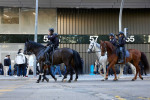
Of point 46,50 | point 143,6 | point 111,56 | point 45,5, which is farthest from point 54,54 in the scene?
point 143,6

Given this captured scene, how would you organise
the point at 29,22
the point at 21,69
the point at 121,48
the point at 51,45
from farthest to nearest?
the point at 29,22, the point at 21,69, the point at 121,48, the point at 51,45

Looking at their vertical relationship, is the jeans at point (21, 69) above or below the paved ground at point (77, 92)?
above

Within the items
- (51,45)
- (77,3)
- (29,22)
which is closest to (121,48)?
(51,45)

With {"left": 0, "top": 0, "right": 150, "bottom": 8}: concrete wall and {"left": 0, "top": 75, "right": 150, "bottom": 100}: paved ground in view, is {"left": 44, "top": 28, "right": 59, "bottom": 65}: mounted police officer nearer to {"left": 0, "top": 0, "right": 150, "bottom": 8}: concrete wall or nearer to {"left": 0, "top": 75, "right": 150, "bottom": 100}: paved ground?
{"left": 0, "top": 75, "right": 150, "bottom": 100}: paved ground

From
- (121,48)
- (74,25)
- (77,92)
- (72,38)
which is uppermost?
(74,25)

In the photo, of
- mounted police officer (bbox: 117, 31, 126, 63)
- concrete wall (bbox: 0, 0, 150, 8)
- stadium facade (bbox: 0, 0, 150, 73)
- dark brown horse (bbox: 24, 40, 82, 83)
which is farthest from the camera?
stadium facade (bbox: 0, 0, 150, 73)

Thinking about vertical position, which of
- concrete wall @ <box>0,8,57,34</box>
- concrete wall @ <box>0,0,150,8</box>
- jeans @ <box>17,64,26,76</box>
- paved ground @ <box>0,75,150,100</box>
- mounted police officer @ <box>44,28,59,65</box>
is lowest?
paved ground @ <box>0,75,150,100</box>

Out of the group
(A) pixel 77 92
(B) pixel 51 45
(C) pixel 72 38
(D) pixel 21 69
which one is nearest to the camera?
(A) pixel 77 92

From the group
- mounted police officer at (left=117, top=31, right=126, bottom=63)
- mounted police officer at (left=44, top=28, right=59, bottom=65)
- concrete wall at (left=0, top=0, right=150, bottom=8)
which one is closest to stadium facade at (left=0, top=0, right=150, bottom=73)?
concrete wall at (left=0, top=0, right=150, bottom=8)

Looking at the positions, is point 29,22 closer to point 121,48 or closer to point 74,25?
point 74,25

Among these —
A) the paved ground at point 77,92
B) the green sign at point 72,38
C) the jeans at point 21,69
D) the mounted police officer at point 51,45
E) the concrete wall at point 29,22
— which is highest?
the concrete wall at point 29,22

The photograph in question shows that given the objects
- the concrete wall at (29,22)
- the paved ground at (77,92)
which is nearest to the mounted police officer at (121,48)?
the paved ground at (77,92)

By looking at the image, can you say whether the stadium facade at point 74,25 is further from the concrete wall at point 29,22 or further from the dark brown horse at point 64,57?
the dark brown horse at point 64,57

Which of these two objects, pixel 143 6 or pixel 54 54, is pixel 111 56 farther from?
pixel 143 6
